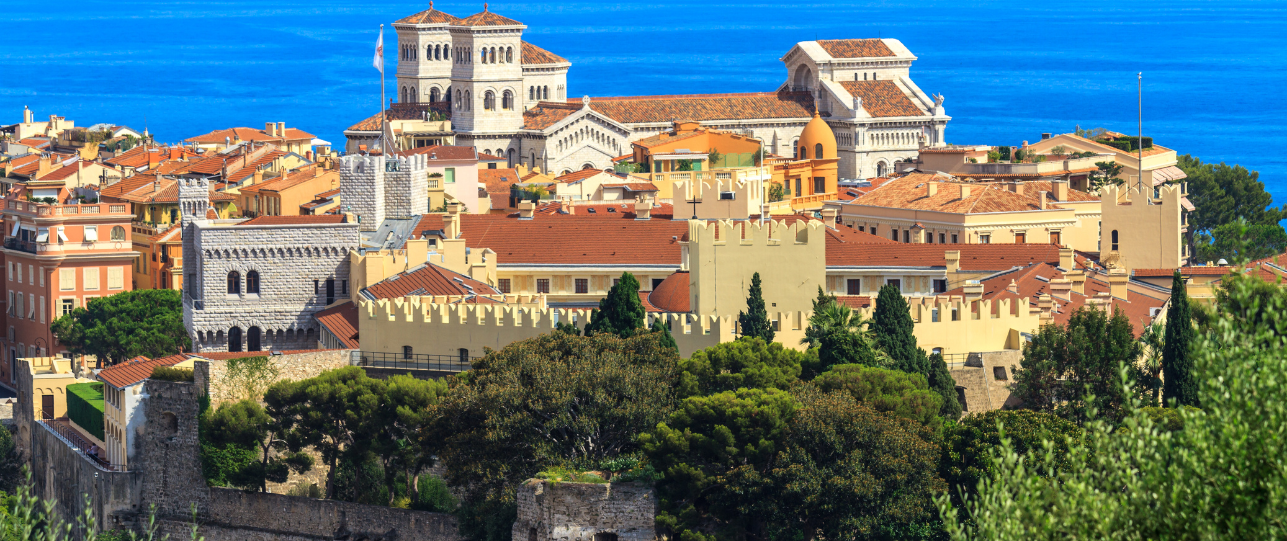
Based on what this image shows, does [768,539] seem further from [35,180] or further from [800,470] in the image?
[35,180]

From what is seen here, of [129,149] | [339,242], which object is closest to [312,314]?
[339,242]

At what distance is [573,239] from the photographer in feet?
217

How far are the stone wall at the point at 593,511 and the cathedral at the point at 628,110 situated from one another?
7942 cm

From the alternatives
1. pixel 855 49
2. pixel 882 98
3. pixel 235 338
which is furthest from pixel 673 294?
pixel 855 49

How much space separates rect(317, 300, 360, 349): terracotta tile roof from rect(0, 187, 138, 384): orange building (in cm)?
2063

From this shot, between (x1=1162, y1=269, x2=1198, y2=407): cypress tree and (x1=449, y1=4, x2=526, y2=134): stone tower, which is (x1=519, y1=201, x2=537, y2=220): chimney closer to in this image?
(x1=1162, y1=269, x2=1198, y2=407): cypress tree

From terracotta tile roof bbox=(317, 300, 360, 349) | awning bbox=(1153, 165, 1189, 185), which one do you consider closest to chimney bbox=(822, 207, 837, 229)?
terracotta tile roof bbox=(317, 300, 360, 349)

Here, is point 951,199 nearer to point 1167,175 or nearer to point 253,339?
point 1167,175

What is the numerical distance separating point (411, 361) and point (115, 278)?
31.6 meters

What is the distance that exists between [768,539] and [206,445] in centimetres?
1463

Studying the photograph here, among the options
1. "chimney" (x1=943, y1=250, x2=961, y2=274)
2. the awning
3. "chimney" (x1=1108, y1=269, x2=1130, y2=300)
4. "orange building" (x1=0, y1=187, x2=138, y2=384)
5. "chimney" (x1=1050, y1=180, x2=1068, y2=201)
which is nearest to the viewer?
"chimney" (x1=1108, y1=269, x2=1130, y2=300)

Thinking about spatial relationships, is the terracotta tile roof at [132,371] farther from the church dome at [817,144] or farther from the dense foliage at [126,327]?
the church dome at [817,144]

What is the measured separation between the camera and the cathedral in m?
123

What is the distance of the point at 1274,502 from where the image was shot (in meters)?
21.8
